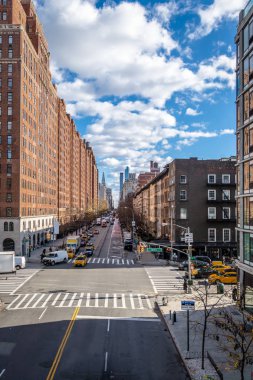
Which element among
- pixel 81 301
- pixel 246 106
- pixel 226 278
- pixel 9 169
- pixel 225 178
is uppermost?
pixel 246 106

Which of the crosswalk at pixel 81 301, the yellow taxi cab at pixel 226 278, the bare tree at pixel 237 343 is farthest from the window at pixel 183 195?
the bare tree at pixel 237 343

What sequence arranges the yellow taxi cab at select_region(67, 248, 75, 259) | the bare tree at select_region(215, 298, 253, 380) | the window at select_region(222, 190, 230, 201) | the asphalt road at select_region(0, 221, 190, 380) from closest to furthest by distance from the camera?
the bare tree at select_region(215, 298, 253, 380) → the asphalt road at select_region(0, 221, 190, 380) → the window at select_region(222, 190, 230, 201) → the yellow taxi cab at select_region(67, 248, 75, 259)

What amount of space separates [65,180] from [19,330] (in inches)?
4804

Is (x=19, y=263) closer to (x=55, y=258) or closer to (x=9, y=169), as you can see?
(x=55, y=258)

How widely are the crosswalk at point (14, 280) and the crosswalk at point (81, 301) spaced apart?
3.99 metres

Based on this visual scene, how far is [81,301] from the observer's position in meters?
36.6

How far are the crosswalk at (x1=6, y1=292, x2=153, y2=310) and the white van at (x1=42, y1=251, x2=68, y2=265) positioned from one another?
885 inches

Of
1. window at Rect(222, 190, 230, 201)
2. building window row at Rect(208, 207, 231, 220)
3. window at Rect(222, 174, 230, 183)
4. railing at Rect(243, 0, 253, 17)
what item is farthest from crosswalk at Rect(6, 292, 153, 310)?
window at Rect(222, 174, 230, 183)

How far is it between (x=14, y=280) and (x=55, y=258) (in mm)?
14776

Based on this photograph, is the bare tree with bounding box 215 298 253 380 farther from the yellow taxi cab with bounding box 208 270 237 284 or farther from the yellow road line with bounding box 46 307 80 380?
the yellow taxi cab with bounding box 208 270 237 284

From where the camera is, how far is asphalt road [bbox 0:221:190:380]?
2023 cm

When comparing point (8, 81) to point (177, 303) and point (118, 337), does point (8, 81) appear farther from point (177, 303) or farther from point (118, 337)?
point (118, 337)

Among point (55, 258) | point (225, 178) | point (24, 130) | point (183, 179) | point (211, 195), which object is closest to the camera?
point (55, 258)

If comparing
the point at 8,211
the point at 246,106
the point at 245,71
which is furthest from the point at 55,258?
the point at 245,71
